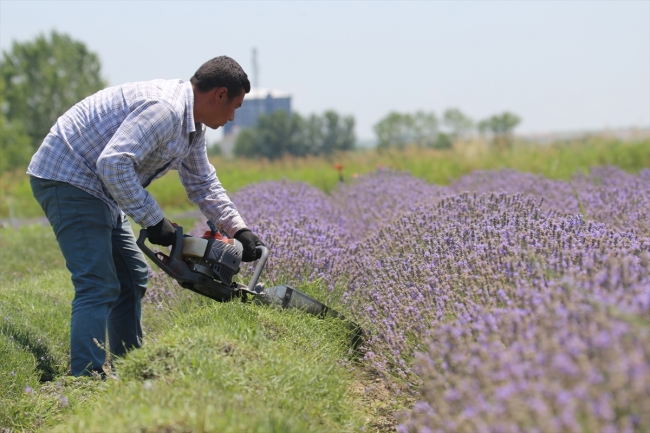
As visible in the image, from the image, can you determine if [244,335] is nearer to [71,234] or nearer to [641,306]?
[71,234]

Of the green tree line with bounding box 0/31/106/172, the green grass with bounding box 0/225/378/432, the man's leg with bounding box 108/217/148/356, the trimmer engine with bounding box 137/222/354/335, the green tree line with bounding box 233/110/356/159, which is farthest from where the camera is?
the green tree line with bounding box 233/110/356/159

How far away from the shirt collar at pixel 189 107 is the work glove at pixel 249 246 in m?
0.63

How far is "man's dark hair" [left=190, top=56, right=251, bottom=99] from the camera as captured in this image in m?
3.23

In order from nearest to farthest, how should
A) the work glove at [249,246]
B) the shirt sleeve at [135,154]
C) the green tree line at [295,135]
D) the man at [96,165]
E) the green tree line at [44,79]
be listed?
the shirt sleeve at [135,154] < the man at [96,165] < the work glove at [249,246] < the green tree line at [44,79] < the green tree line at [295,135]

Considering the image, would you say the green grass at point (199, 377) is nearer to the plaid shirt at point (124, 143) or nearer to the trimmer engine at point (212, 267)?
the trimmer engine at point (212, 267)

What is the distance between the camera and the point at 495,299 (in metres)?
2.53

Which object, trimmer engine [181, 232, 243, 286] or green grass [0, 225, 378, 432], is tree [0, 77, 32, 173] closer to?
green grass [0, 225, 378, 432]

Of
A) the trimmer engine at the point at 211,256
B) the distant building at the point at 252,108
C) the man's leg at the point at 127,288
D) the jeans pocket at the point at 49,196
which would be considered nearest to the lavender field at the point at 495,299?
the trimmer engine at the point at 211,256

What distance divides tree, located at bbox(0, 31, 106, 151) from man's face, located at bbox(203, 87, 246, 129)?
29626 mm

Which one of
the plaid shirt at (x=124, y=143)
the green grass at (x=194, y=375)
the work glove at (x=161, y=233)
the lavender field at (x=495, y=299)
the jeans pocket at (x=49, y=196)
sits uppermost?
the plaid shirt at (x=124, y=143)

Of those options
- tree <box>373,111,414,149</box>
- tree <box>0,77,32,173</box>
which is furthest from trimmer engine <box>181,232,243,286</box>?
tree <box>373,111,414,149</box>

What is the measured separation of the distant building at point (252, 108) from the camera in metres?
71.4

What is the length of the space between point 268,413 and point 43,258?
5.43 m

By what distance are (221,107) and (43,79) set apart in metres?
32.3
